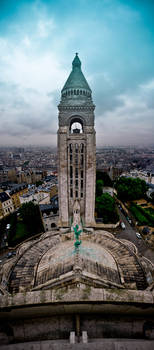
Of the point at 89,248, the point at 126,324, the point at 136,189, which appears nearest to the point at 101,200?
the point at 136,189

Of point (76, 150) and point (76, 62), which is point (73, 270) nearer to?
point (76, 150)

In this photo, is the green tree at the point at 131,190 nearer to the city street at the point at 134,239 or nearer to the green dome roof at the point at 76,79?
the city street at the point at 134,239

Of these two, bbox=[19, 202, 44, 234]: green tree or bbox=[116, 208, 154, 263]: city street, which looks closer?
bbox=[116, 208, 154, 263]: city street

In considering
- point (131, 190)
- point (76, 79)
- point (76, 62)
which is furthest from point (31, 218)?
point (131, 190)

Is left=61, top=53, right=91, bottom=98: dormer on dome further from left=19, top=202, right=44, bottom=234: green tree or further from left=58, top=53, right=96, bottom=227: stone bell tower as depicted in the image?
left=19, top=202, right=44, bottom=234: green tree

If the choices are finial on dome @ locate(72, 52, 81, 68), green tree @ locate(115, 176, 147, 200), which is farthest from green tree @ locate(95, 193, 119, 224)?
finial on dome @ locate(72, 52, 81, 68)

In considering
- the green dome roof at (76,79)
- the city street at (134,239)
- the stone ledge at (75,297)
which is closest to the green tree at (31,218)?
the city street at (134,239)

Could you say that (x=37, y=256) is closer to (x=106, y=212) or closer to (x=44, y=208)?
(x=44, y=208)
